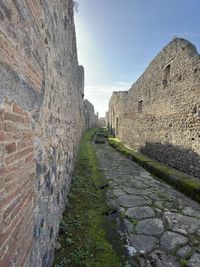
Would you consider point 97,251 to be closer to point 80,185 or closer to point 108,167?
point 80,185

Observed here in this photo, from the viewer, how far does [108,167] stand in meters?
8.36

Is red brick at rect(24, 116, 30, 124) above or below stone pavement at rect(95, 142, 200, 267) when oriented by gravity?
above

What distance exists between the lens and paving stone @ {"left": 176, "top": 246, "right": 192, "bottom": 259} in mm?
2957

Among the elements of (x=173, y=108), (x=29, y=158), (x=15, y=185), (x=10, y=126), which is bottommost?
(x=15, y=185)

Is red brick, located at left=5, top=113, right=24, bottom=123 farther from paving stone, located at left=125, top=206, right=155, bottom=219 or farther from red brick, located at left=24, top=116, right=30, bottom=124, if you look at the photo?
paving stone, located at left=125, top=206, right=155, bottom=219

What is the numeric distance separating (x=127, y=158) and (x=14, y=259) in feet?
30.8

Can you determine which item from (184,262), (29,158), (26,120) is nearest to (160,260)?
(184,262)

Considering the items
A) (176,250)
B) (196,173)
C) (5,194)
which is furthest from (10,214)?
(196,173)

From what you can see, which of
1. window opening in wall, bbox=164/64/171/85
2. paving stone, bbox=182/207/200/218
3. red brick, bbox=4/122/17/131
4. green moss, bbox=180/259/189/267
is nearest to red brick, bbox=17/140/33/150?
red brick, bbox=4/122/17/131

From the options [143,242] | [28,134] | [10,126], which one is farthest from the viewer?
[143,242]

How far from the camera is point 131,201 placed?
4.90 meters

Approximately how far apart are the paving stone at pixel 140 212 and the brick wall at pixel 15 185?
270cm

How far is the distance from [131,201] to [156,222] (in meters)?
1.04

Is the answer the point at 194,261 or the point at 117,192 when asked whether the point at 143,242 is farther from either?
the point at 117,192
